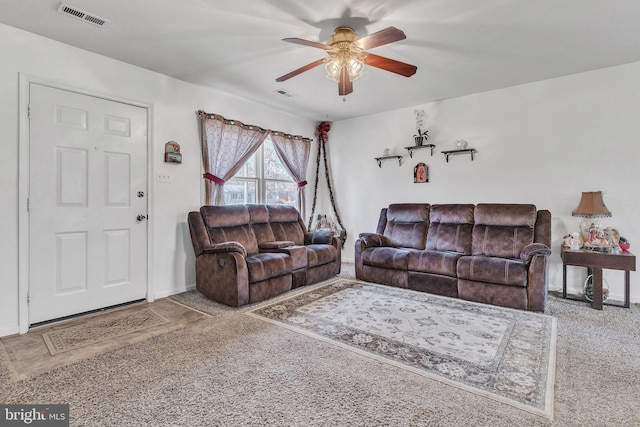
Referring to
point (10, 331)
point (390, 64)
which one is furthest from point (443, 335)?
point (10, 331)

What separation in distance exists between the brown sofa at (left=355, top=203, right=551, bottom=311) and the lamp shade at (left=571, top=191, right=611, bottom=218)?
0.30m

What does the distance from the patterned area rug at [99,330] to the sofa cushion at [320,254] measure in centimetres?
174

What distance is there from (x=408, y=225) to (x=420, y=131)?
1.47 m

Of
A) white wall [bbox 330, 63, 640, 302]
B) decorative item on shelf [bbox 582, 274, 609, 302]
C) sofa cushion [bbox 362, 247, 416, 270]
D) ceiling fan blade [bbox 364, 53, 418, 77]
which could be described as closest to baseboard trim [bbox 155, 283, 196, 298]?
sofa cushion [bbox 362, 247, 416, 270]

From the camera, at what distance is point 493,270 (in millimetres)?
3240

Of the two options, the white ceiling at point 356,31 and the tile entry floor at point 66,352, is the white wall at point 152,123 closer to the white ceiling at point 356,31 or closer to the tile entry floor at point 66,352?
the white ceiling at point 356,31

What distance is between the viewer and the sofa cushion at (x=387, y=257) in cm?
385

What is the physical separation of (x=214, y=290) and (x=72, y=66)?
254 centimetres

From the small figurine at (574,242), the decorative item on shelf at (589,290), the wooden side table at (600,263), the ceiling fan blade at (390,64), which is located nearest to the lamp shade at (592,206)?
the small figurine at (574,242)

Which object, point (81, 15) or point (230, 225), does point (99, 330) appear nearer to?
point (230, 225)

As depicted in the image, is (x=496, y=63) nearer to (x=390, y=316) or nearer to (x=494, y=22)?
(x=494, y=22)

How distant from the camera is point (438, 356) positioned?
220cm

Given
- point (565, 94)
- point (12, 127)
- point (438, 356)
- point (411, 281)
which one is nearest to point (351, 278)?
point (411, 281)

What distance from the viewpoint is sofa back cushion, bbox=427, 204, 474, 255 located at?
395cm
